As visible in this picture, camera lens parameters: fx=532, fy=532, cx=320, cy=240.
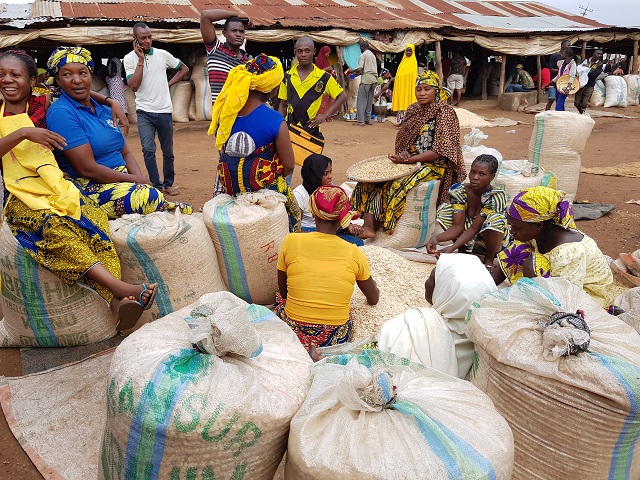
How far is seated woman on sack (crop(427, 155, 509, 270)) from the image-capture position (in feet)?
11.8

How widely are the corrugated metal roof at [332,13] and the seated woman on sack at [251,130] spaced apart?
880cm

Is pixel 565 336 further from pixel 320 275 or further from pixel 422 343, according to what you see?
pixel 320 275

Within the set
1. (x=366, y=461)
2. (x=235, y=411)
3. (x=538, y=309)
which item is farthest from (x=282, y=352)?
(x=538, y=309)

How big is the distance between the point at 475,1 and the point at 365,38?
27.5 feet

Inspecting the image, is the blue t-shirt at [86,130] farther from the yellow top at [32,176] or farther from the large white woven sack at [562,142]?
the large white woven sack at [562,142]

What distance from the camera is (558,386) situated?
1577mm

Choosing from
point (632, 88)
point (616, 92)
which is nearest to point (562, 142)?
point (616, 92)

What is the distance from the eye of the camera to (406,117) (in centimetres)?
432

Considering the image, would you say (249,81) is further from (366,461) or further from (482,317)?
(366,461)

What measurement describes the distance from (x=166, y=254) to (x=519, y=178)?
9.68ft

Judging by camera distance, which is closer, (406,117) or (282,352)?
(282,352)

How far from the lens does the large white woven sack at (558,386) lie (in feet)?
5.06

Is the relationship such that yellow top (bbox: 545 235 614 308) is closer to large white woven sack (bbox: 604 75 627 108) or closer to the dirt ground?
the dirt ground

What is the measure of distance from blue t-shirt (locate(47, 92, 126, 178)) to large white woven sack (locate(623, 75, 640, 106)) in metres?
16.2
